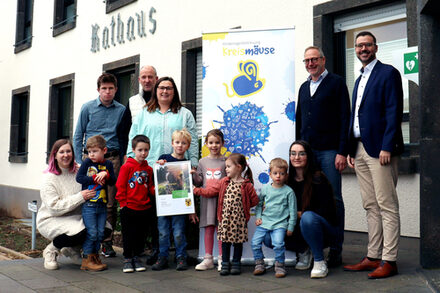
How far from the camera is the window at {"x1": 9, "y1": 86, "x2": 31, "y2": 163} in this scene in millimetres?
15877

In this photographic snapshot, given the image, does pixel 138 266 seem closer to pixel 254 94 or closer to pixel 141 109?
pixel 141 109

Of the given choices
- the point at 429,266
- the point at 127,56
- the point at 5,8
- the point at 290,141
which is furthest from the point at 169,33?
the point at 5,8

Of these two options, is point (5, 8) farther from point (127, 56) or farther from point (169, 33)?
point (169, 33)

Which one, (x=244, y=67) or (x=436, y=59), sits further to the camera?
(x=244, y=67)

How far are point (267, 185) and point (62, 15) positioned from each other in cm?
1100

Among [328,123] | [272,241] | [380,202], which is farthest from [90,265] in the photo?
[380,202]

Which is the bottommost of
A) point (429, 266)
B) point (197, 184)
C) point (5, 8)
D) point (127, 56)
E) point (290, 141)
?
point (429, 266)

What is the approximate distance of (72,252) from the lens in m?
5.39

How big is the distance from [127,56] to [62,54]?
3331 millimetres

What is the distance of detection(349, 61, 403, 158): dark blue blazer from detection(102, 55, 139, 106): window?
7015 millimetres

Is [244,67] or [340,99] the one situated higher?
[244,67]

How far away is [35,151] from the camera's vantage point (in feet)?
48.0

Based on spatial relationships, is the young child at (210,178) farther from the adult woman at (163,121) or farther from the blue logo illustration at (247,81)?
the blue logo illustration at (247,81)

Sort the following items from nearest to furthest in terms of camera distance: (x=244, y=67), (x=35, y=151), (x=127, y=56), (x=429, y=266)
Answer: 1. (x=429, y=266)
2. (x=244, y=67)
3. (x=127, y=56)
4. (x=35, y=151)
